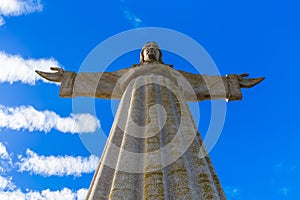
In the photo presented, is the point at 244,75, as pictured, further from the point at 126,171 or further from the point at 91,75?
the point at 126,171

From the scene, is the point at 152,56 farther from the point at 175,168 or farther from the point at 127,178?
the point at 127,178

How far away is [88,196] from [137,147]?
0.78 meters

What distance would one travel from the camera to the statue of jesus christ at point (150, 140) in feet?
11.2

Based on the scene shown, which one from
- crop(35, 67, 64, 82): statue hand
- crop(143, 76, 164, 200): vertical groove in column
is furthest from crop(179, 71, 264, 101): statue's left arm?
crop(35, 67, 64, 82): statue hand

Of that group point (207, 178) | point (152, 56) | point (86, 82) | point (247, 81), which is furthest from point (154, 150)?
point (247, 81)

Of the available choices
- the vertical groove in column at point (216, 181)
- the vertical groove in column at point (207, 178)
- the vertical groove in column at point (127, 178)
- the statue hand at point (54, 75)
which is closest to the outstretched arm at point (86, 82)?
the statue hand at point (54, 75)

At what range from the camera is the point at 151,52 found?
25.9ft

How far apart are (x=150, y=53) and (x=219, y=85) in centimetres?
162

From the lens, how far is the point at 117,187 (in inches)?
133

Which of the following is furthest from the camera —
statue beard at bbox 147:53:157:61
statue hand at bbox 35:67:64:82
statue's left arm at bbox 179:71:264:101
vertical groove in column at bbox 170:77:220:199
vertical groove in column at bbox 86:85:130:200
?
statue beard at bbox 147:53:157:61

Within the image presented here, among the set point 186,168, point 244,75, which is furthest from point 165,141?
point 244,75

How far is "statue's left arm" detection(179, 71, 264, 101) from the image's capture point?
763 cm

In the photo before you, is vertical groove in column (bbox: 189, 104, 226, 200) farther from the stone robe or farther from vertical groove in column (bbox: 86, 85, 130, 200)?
vertical groove in column (bbox: 86, 85, 130, 200)

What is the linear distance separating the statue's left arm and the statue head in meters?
0.65
